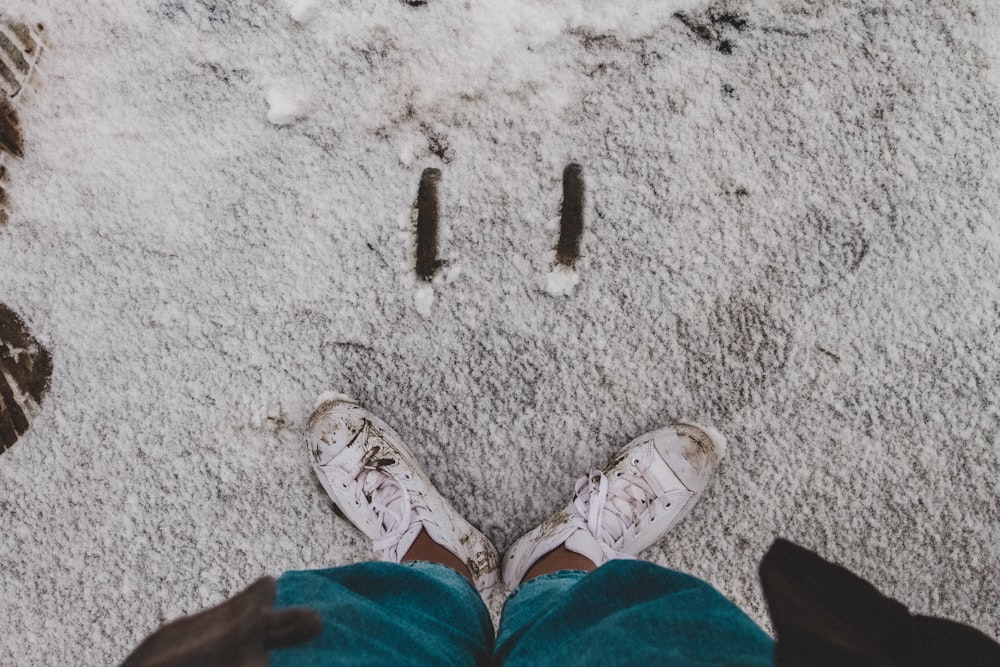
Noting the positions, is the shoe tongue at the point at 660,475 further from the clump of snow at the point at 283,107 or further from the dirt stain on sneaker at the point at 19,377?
the dirt stain on sneaker at the point at 19,377

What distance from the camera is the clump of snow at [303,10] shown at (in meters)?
0.89

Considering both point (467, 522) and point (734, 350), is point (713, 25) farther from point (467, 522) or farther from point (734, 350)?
point (467, 522)

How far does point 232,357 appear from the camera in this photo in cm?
89

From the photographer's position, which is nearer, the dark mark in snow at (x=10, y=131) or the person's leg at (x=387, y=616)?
the person's leg at (x=387, y=616)

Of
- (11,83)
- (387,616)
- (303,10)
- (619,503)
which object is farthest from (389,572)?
(11,83)

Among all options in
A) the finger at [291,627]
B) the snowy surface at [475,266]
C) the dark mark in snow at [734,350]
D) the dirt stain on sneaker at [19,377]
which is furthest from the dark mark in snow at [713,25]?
the dirt stain on sneaker at [19,377]

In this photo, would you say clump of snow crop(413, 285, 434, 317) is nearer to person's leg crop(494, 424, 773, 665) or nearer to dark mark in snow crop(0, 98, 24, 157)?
person's leg crop(494, 424, 773, 665)

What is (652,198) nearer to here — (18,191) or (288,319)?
(288,319)

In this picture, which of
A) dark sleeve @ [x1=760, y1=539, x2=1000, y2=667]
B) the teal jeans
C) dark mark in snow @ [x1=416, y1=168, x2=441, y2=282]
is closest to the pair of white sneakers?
the teal jeans

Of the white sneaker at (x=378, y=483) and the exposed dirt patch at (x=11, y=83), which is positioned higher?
the exposed dirt patch at (x=11, y=83)

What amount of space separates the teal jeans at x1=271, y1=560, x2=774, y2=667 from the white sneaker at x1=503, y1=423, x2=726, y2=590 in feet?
0.40

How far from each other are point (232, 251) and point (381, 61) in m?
0.36

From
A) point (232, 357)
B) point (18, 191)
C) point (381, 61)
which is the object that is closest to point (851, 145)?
point (381, 61)

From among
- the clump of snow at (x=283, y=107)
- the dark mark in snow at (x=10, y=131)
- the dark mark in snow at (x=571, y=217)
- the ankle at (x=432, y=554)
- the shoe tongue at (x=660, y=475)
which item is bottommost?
the ankle at (x=432, y=554)
